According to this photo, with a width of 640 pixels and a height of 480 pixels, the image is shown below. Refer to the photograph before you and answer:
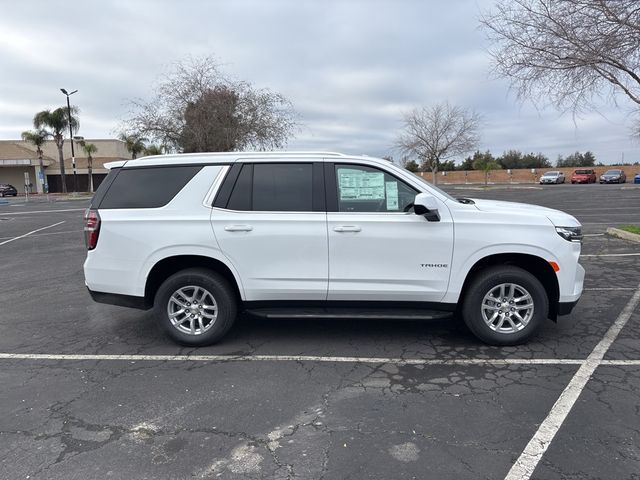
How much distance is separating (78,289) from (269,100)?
18.9 metres

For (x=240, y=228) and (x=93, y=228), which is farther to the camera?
(x=93, y=228)

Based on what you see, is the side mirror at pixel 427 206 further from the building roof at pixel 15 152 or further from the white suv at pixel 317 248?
the building roof at pixel 15 152

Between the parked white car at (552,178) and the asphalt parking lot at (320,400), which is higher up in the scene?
the parked white car at (552,178)

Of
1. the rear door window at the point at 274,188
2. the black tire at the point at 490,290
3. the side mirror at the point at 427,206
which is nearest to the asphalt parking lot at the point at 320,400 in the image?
the black tire at the point at 490,290

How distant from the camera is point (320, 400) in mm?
3580

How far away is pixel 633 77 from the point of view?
9.14m

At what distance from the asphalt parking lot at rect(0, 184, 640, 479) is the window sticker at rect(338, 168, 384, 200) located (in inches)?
60.9

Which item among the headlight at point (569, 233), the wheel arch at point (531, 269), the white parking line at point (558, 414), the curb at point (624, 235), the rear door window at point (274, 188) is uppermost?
the rear door window at point (274, 188)

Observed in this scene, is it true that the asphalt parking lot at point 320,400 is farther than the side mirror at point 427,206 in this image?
No

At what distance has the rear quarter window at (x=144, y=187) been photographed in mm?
4637

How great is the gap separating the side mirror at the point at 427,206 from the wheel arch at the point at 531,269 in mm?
653

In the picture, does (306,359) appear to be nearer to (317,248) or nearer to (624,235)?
(317,248)

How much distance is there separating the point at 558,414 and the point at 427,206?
1.95 meters

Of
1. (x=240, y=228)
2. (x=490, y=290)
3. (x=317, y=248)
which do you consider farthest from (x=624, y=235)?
(x=240, y=228)
